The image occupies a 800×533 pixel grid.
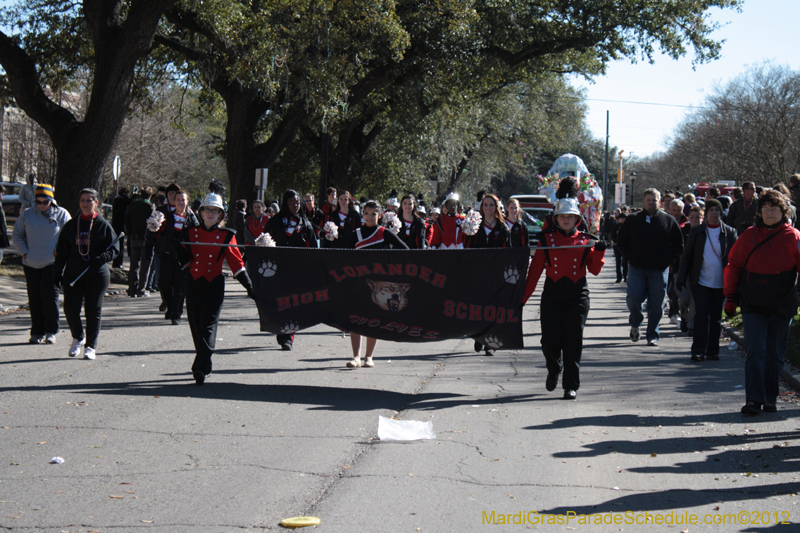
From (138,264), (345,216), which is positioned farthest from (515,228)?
(138,264)

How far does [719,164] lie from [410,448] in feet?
167

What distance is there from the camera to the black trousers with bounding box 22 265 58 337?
33.8 ft

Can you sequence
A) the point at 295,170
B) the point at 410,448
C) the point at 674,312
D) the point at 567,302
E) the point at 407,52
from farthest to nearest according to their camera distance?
the point at 295,170 → the point at 407,52 → the point at 674,312 → the point at 567,302 → the point at 410,448

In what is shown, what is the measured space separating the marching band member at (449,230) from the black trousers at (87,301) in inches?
191

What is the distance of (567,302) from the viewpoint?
759 cm

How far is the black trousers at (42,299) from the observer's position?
10.3 meters

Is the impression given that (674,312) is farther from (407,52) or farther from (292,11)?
(407,52)

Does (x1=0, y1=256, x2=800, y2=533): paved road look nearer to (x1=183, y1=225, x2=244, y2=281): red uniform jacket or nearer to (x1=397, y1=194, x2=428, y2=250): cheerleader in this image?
(x1=183, y1=225, x2=244, y2=281): red uniform jacket

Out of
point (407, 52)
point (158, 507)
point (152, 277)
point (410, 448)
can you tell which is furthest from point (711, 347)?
point (407, 52)

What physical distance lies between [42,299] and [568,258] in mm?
6784

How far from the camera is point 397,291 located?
8.30m

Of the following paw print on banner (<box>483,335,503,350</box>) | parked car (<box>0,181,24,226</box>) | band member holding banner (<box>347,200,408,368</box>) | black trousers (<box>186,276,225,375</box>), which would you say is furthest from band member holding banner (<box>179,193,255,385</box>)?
parked car (<box>0,181,24,226</box>)

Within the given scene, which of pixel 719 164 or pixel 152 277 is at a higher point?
pixel 719 164

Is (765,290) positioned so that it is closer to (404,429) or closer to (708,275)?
(708,275)
